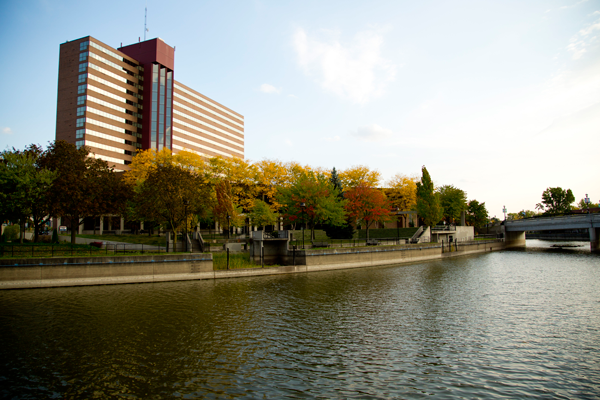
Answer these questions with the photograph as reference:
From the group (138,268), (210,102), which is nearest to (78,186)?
(138,268)

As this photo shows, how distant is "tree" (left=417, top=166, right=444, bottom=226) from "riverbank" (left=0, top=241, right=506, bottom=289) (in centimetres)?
3164

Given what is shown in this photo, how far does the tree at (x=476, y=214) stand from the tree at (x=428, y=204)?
39245 mm

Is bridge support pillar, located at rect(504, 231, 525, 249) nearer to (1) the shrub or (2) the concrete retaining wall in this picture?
(2) the concrete retaining wall

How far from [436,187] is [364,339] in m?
82.9

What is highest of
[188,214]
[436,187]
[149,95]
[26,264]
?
[149,95]

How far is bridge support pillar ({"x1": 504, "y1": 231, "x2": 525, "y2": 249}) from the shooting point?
8336 cm

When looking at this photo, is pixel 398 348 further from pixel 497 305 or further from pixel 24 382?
pixel 24 382

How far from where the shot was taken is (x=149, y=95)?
320ft

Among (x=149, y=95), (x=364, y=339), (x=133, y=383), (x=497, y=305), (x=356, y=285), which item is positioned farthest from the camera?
(x=149, y=95)

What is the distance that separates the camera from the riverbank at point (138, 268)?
27516 millimetres

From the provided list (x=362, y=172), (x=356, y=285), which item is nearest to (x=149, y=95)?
(x=362, y=172)

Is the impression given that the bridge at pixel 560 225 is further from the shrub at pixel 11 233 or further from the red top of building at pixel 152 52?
the red top of building at pixel 152 52

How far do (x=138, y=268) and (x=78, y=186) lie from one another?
1373cm

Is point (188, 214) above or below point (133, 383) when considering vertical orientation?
above
